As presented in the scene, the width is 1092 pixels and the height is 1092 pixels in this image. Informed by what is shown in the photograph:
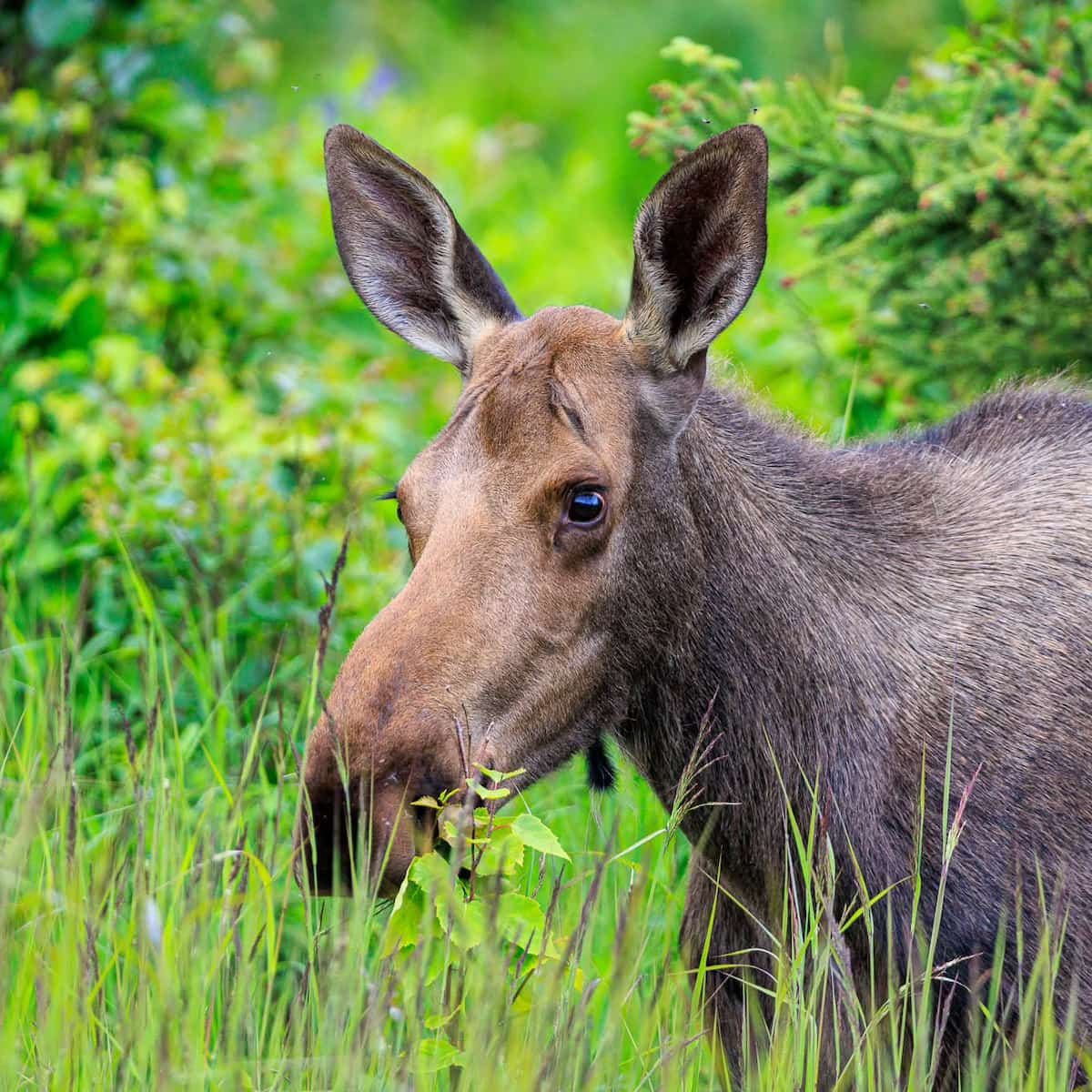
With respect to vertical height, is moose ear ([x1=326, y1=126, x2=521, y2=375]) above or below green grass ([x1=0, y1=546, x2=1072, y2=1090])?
above

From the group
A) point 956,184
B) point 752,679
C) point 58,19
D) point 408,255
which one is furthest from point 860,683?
point 58,19

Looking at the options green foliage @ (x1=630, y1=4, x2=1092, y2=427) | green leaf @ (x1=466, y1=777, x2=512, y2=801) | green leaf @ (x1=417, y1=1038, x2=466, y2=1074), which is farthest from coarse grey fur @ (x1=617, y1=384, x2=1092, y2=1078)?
green foliage @ (x1=630, y1=4, x2=1092, y2=427)

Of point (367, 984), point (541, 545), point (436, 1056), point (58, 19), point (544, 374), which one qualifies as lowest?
point (436, 1056)

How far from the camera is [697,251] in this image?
3.21 m

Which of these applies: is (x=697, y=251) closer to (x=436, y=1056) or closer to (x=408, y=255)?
(x=408, y=255)

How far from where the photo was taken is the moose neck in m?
3.24

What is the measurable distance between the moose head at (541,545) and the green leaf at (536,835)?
0.43 feet

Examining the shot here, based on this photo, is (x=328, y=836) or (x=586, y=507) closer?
(x=328, y=836)

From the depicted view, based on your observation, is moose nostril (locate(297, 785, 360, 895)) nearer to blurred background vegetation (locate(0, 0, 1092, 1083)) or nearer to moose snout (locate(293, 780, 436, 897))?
moose snout (locate(293, 780, 436, 897))

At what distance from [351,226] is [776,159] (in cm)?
144

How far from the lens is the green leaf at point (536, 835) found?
261 cm

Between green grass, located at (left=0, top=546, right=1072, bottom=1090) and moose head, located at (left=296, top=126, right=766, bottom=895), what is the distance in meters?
0.14

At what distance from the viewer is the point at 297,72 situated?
13578 millimetres

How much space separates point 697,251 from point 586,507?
57 cm
